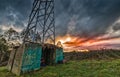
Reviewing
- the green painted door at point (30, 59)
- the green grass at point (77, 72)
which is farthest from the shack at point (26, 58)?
the green grass at point (77, 72)

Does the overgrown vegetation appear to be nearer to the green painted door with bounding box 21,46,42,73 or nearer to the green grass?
the green grass

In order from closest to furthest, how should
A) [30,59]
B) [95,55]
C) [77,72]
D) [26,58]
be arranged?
[77,72], [26,58], [30,59], [95,55]

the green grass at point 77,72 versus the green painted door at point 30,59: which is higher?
the green painted door at point 30,59

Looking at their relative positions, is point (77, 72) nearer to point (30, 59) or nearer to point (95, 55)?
point (30, 59)

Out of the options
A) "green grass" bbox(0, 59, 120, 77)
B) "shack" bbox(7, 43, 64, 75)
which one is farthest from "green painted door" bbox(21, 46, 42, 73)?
"green grass" bbox(0, 59, 120, 77)

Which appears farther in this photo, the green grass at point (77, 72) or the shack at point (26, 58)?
the shack at point (26, 58)

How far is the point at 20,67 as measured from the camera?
19000 mm

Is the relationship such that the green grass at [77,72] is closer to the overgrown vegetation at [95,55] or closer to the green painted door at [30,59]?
the green painted door at [30,59]

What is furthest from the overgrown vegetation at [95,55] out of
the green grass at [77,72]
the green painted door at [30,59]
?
the green painted door at [30,59]

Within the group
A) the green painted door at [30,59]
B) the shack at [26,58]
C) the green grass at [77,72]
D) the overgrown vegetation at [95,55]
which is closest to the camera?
the green grass at [77,72]

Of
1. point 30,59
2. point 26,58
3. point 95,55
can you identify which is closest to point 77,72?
point 30,59

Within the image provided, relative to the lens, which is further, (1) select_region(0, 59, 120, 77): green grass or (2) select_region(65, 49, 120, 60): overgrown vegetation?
(2) select_region(65, 49, 120, 60): overgrown vegetation

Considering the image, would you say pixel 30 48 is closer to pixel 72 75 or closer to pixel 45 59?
pixel 72 75

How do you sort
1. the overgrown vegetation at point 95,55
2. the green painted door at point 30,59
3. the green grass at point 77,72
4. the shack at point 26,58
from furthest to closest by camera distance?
the overgrown vegetation at point 95,55, the green painted door at point 30,59, the shack at point 26,58, the green grass at point 77,72
